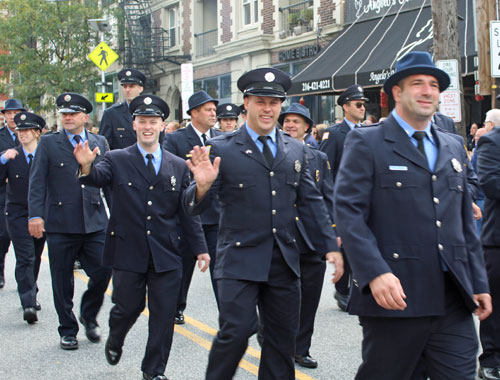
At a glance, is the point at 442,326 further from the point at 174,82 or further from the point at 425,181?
the point at 174,82

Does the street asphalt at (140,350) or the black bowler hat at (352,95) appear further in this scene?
the black bowler hat at (352,95)

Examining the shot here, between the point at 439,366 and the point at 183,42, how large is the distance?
2770 cm

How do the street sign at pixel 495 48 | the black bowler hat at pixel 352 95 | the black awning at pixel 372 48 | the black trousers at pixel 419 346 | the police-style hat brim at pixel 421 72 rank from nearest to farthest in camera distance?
1. the black trousers at pixel 419 346
2. the police-style hat brim at pixel 421 72
3. the black bowler hat at pixel 352 95
4. the street sign at pixel 495 48
5. the black awning at pixel 372 48

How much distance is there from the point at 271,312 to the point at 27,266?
403 cm

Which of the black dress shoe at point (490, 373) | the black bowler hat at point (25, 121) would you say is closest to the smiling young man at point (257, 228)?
A: the black dress shoe at point (490, 373)

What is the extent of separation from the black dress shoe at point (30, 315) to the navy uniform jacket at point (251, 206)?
3436 mm

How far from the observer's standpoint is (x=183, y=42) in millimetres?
30031

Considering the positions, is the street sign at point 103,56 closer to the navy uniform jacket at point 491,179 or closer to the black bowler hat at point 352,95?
the black bowler hat at point 352,95

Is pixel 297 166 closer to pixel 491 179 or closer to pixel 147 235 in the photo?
pixel 147 235

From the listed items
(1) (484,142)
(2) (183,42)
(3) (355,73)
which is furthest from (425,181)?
(2) (183,42)

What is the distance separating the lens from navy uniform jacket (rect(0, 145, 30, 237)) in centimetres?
805

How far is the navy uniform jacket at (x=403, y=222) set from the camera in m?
3.58

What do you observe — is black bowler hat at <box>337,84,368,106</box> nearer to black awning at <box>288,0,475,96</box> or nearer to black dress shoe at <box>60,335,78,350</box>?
black dress shoe at <box>60,335,78,350</box>

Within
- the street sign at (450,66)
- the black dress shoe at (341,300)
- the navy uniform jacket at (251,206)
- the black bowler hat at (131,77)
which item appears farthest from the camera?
the street sign at (450,66)
